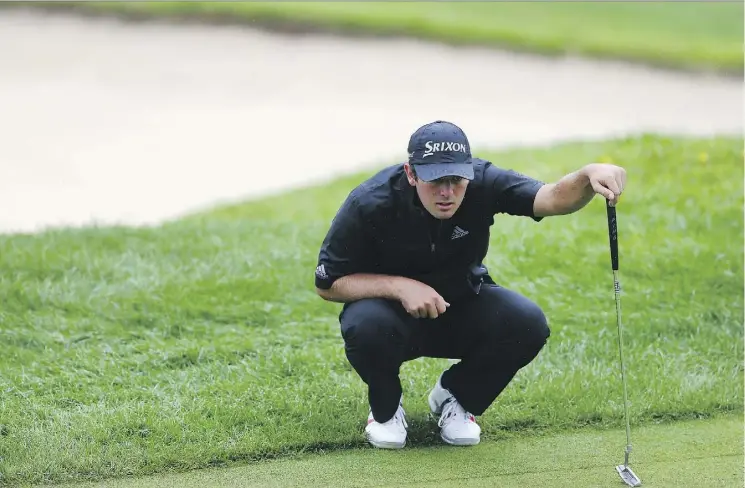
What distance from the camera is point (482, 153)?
9328 mm

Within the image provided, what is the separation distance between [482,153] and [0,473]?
6.04 meters

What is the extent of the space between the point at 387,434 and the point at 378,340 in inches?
15.6

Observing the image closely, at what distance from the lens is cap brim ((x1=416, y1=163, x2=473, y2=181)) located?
368 cm

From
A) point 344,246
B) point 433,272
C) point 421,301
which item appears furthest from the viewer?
point 433,272

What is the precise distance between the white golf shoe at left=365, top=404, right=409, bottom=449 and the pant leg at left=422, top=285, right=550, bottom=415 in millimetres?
245

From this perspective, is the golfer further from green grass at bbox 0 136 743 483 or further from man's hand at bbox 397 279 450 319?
green grass at bbox 0 136 743 483

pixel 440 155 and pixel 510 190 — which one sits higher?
pixel 440 155

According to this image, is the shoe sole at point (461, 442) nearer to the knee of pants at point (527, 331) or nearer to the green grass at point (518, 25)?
the knee of pants at point (527, 331)

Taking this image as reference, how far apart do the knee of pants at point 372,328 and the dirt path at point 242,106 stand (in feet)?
17.5

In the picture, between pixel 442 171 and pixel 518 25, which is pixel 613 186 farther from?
pixel 518 25

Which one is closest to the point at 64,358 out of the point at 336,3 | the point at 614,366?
the point at 614,366

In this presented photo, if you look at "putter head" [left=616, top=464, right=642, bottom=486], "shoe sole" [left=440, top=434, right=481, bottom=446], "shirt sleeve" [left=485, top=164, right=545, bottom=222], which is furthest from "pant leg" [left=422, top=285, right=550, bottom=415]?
"putter head" [left=616, top=464, right=642, bottom=486]

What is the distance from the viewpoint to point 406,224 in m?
3.90

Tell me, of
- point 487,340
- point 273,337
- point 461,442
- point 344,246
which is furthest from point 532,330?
point 273,337
